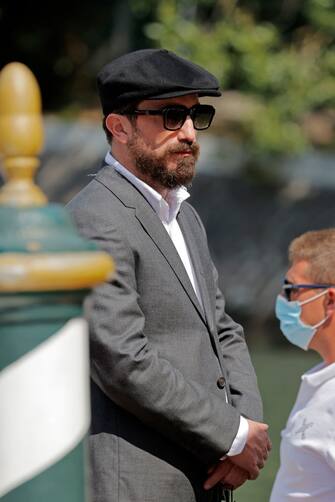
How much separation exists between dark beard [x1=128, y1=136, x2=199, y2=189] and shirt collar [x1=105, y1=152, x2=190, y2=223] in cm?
3

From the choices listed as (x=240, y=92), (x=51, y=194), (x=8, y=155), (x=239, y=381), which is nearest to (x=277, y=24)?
(x=240, y=92)

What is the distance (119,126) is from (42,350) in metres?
1.70

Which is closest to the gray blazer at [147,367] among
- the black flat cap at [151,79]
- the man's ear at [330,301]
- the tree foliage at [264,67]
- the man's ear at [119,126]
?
the man's ear at [119,126]

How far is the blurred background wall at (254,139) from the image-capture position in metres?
16.2

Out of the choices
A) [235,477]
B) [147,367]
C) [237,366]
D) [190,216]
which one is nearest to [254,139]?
[190,216]

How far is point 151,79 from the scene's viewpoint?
12.0ft

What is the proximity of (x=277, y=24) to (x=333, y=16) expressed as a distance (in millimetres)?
2728

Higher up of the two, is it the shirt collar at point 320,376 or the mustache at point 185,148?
the mustache at point 185,148

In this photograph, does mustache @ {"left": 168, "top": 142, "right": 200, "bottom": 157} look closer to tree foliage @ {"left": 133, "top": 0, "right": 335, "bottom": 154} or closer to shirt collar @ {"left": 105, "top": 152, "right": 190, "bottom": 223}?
A: shirt collar @ {"left": 105, "top": 152, "right": 190, "bottom": 223}

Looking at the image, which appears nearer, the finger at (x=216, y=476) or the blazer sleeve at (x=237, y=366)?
the finger at (x=216, y=476)

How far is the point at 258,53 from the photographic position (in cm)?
1634

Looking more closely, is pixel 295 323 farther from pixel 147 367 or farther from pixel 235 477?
pixel 147 367

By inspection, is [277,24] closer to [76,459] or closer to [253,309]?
[253,309]

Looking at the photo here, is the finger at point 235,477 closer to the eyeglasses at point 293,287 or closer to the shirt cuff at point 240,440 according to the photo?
the shirt cuff at point 240,440
